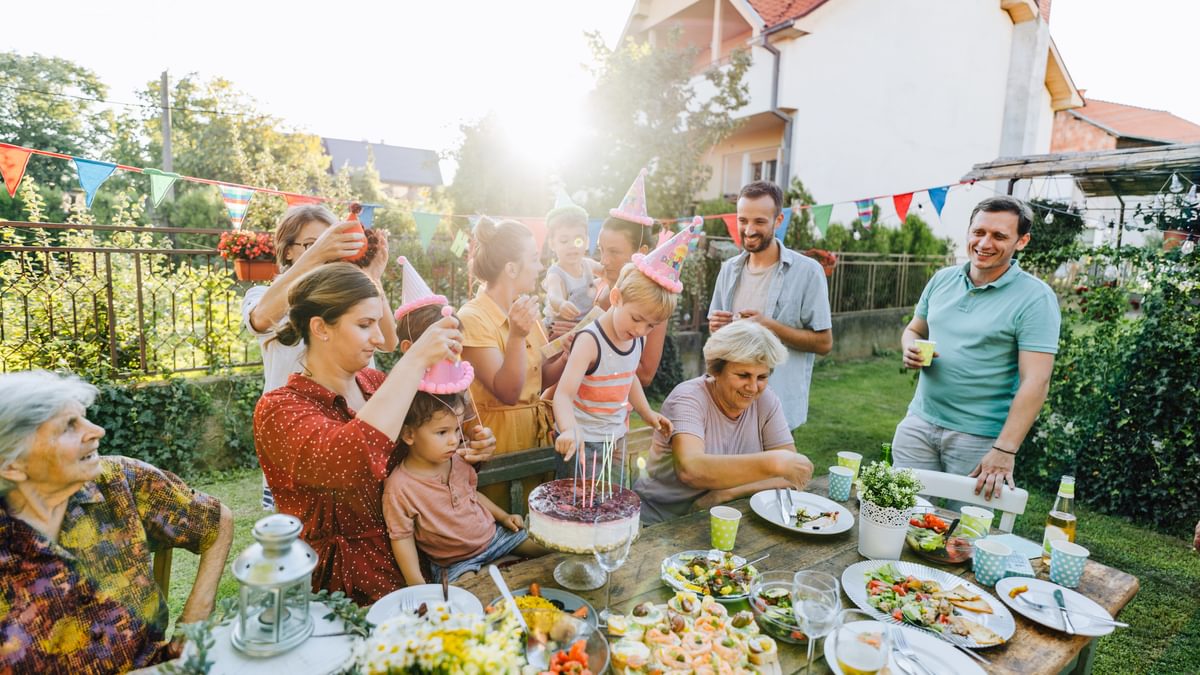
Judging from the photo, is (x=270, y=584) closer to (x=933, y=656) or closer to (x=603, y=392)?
(x=933, y=656)

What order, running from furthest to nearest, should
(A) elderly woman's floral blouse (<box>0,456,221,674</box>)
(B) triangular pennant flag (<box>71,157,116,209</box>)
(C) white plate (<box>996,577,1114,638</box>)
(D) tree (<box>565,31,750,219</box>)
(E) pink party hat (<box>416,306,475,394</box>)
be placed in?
(D) tree (<box>565,31,750,219</box>) < (B) triangular pennant flag (<box>71,157,116,209</box>) < (E) pink party hat (<box>416,306,475,394</box>) < (C) white plate (<box>996,577,1114,638</box>) < (A) elderly woman's floral blouse (<box>0,456,221,674</box>)

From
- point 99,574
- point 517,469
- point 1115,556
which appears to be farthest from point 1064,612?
point 1115,556

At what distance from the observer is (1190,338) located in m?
4.32

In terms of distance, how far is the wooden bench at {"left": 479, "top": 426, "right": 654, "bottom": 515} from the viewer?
94.0 inches

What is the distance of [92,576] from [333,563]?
24.4 inches

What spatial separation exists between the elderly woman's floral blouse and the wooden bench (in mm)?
946

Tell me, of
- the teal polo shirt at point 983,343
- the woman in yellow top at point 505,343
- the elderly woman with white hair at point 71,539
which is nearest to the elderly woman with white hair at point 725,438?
the woman in yellow top at point 505,343

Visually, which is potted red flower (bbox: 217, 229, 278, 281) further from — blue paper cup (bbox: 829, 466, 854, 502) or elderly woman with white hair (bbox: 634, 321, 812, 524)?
blue paper cup (bbox: 829, 466, 854, 502)

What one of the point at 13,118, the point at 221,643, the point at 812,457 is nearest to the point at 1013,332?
the point at 812,457

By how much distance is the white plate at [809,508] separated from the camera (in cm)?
225

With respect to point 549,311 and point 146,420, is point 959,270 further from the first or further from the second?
point 146,420

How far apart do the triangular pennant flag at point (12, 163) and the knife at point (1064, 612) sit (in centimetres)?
555

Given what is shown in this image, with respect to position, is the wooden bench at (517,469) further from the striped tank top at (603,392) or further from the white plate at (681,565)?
the white plate at (681,565)

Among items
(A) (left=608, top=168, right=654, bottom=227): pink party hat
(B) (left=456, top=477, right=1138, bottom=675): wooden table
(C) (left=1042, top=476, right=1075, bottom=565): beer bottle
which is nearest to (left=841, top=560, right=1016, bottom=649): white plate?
(B) (left=456, top=477, right=1138, bottom=675): wooden table
